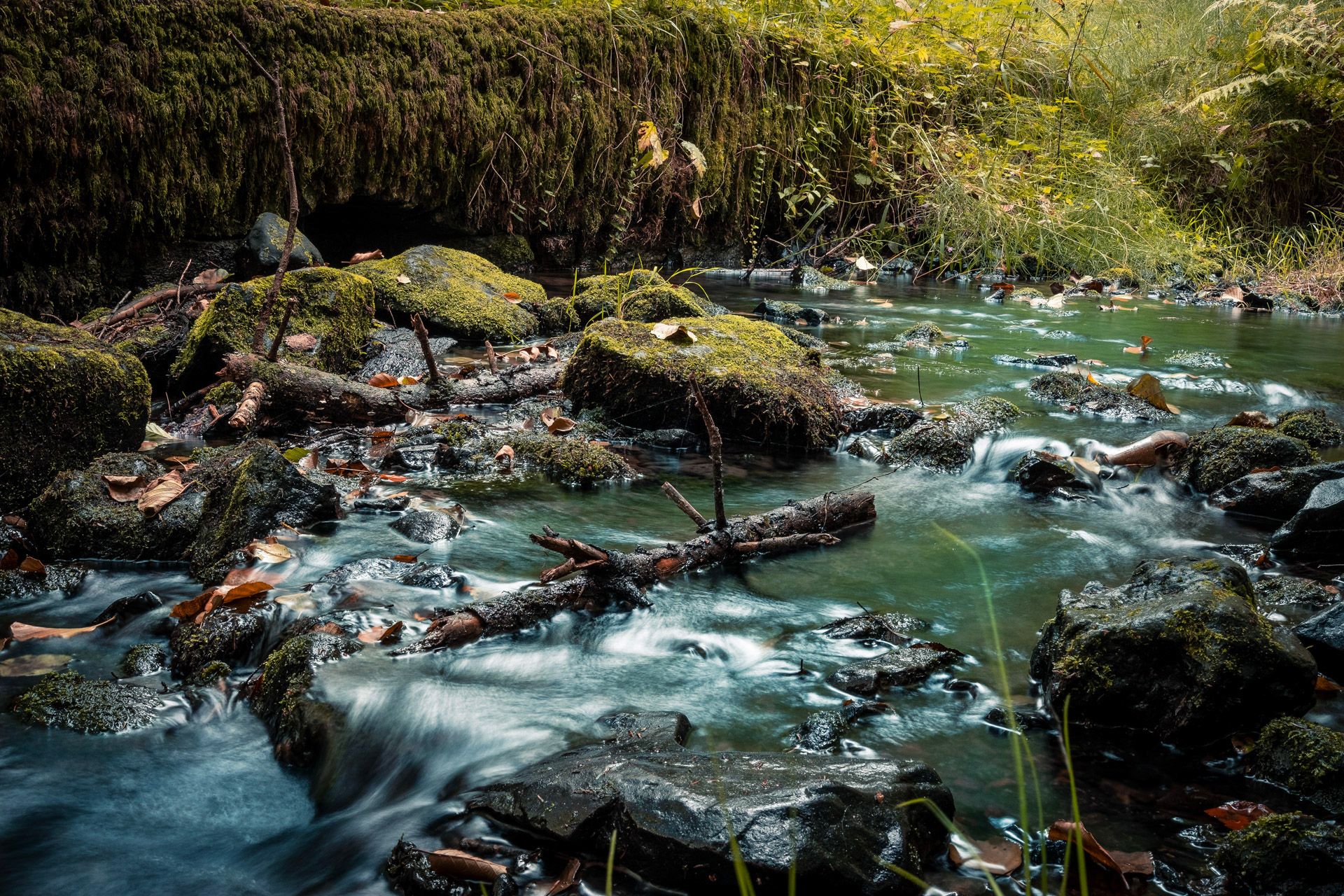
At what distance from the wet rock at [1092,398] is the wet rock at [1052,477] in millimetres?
1210

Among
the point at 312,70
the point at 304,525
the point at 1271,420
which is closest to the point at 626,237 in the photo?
the point at 312,70

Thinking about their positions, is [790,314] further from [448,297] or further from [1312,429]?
[1312,429]

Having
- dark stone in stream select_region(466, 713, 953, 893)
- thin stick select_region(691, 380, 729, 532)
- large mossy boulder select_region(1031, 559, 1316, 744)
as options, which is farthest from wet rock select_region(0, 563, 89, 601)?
large mossy boulder select_region(1031, 559, 1316, 744)

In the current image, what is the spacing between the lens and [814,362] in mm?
5387

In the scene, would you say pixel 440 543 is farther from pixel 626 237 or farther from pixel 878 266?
pixel 878 266

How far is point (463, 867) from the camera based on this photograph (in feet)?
5.46

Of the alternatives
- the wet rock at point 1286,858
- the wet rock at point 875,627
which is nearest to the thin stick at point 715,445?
the wet rock at point 875,627

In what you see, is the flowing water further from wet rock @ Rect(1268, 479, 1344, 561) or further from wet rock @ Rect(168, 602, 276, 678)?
wet rock @ Rect(1268, 479, 1344, 561)

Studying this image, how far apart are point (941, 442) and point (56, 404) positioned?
11.9 feet

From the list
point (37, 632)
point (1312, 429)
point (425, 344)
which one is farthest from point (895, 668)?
point (1312, 429)

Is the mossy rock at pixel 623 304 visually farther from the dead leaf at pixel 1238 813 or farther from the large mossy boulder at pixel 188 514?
the dead leaf at pixel 1238 813

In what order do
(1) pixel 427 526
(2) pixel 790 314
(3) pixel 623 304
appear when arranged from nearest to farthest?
(1) pixel 427 526
(3) pixel 623 304
(2) pixel 790 314

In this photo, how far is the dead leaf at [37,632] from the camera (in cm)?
248

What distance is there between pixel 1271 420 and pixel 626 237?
6.12 m
